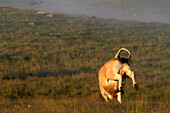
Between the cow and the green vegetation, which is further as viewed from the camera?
the green vegetation

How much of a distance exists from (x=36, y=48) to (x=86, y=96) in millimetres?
13666

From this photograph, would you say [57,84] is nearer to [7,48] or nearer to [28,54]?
[28,54]

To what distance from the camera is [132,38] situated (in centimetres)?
3050

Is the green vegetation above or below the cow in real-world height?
below

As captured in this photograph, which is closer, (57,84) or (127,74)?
(127,74)

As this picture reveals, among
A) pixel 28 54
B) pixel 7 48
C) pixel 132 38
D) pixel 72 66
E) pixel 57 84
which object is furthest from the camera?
pixel 132 38

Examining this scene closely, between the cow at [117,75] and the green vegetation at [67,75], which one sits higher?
the cow at [117,75]

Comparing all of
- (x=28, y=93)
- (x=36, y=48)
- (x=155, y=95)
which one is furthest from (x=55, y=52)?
(x=155, y=95)

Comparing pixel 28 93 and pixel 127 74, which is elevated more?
pixel 127 74

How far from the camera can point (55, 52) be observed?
65.0 feet

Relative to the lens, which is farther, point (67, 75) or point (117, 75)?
point (67, 75)

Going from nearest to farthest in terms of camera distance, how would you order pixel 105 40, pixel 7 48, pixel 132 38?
pixel 7 48, pixel 105 40, pixel 132 38

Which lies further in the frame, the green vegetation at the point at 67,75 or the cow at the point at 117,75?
the green vegetation at the point at 67,75

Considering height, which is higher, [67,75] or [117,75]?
[117,75]
